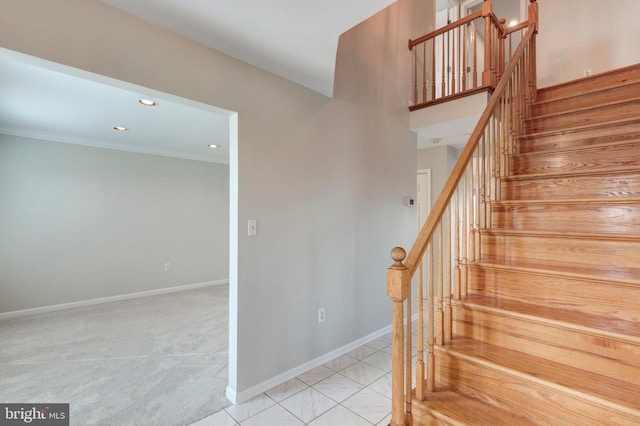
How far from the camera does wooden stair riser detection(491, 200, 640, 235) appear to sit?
5.82ft

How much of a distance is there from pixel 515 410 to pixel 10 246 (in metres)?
5.29

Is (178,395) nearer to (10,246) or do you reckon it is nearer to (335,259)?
(335,259)

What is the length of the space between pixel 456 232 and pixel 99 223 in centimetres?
477

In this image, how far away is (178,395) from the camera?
2.10 m

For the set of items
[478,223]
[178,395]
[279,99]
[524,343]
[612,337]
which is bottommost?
[178,395]

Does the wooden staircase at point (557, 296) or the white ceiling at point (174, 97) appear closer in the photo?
the wooden staircase at point (557, 296)

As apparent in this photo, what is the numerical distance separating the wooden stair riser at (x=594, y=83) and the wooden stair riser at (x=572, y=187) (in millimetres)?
1262

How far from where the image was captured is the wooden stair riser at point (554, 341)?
4.30ft

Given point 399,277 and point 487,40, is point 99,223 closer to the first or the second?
point 399,277

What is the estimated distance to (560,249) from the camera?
1.84m

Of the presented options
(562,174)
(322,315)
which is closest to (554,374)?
(562,174)

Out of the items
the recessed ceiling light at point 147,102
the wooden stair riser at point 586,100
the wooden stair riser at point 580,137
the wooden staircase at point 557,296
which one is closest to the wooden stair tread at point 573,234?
the wooden staircase at point 557,296

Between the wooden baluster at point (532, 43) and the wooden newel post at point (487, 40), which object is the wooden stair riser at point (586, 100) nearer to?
the wooden baluster at point (532, 43)

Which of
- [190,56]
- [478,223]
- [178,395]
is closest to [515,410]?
[478,223]
